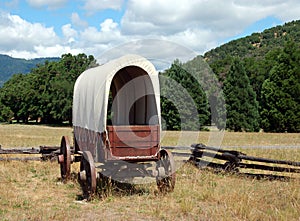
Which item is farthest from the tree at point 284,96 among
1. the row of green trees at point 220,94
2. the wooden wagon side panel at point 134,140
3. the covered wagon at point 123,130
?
the wooden wagon side panel at point 134,140

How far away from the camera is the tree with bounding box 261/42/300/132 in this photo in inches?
1490

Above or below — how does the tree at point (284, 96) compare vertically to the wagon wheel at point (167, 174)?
above

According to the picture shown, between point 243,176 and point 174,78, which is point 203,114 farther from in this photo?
point 243,176

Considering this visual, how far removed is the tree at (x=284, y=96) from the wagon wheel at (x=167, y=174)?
31503mm

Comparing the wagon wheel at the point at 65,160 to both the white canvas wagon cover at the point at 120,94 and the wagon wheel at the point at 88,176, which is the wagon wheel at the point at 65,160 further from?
the wagon wheel at the point at 88,176

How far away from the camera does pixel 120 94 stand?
11.5 meters

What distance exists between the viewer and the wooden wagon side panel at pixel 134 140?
8812 mm

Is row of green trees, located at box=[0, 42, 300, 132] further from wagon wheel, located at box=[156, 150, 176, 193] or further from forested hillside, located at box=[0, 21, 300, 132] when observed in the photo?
wagon wheel, located at box=[156, 150, 176, 193]

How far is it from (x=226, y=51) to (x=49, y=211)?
88.8 meters

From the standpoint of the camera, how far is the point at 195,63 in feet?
168

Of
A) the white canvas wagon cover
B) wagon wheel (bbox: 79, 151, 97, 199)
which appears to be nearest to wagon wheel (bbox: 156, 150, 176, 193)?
the white canvas wagon cover

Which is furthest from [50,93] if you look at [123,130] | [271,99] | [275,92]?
[123,130]

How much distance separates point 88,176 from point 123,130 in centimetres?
133

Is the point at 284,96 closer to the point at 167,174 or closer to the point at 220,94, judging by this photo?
the point at 220,94
